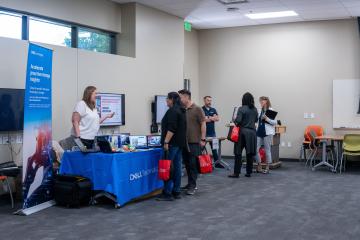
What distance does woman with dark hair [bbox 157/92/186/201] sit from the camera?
19.8 feet

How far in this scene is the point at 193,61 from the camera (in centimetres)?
1182

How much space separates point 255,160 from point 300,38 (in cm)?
334

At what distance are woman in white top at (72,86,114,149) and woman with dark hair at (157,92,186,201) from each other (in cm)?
103

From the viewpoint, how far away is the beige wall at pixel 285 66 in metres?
10.5

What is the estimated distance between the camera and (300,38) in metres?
10.9

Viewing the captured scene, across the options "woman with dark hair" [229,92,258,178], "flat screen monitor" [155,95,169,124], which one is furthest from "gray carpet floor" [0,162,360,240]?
"flat screen monitor" [155,95,169,124]

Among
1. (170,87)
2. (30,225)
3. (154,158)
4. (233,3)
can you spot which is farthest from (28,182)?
(233,3)

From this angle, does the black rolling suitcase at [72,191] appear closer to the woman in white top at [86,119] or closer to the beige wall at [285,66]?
the woman in white top at [86,119]

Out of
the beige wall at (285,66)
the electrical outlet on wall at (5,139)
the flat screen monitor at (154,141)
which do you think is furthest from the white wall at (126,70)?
the beige wall at (285,66)

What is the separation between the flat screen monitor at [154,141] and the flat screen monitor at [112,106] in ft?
4.78

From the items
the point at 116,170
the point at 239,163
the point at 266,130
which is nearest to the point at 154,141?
the point at 116,170

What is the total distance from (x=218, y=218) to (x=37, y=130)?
8.01ft

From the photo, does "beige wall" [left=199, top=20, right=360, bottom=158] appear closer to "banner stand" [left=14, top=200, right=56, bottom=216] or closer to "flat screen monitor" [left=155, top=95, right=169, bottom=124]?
"flat screen monitor" [left=155, top=95, right=169, bottom=124]

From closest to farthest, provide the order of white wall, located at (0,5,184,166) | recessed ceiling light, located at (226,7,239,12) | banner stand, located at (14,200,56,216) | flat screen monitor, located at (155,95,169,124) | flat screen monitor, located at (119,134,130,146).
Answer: banner stand, located at (14,200,56,216)
flat screen monitor, located at (119,134,130,146)
white wall, located at (0,5,184,166)
flat screen monitor, located at (155,95,169,124)
recessed ceiling light, located at (226,7,239,12)
